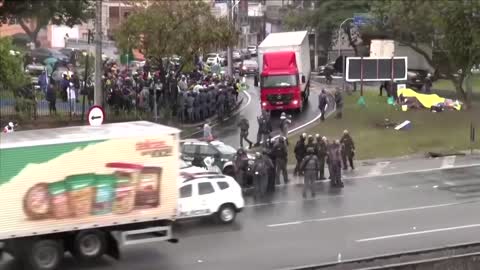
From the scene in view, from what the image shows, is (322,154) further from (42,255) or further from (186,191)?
(42,255)

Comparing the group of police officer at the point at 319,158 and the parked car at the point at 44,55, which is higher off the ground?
the parked car at the point at 44,55

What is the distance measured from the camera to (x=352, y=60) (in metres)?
41.2

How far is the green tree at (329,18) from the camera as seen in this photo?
249ft

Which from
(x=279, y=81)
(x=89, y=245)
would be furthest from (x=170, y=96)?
(x=89, y=245)

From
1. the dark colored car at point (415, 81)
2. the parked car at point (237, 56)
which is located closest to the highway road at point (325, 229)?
the dark colored car at point (415, 81)

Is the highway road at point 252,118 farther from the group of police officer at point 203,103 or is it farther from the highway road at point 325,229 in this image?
the highway road at point 325,229

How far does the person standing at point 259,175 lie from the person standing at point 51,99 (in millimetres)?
13487

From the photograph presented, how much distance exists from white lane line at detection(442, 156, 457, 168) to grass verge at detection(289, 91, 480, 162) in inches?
50.5

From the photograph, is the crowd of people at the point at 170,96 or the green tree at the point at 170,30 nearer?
the green tree at the point at 170,30

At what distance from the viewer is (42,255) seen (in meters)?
15.1

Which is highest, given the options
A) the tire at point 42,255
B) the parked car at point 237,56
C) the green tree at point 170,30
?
the green tree at point 170,30

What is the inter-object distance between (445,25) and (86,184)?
28.1m

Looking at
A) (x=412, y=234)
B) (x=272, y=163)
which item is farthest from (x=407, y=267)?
(x=272, y=163)

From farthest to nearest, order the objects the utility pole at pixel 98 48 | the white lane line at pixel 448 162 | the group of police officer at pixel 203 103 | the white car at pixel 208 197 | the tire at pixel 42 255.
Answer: the group of police officer at pixel 203 103
the white lane line at pixel 448 162
the utility pole at pixel 98 48
the white car at pixel 208 197
the tire at pixel 42 255
